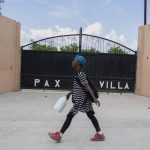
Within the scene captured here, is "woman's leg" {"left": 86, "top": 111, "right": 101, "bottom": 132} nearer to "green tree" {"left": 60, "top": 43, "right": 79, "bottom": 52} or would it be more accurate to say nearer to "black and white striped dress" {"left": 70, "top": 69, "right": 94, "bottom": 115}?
"black and white striped dress" {"left": 70, "top": 69, "right": 94, "bottom": 115}

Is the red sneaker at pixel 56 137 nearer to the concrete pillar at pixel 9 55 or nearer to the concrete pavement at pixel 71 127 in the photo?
the concrete pavement at pixel 71 127

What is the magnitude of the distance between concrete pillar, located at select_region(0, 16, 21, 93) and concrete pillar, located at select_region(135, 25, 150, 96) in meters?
5.27

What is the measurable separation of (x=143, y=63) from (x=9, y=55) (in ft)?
18.8

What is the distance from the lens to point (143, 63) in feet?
65.1

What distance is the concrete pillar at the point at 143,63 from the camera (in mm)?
19359

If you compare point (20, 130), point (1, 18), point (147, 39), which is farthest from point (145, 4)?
point (20, 130)

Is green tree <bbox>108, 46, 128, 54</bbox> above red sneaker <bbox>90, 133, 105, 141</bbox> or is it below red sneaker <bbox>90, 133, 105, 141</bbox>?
above

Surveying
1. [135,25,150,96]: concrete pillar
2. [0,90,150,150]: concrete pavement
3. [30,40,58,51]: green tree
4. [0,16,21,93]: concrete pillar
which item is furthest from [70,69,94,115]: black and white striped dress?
[30,40,58,51]: green tree

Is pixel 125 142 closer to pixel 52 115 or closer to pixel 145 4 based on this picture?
pixel 52 115

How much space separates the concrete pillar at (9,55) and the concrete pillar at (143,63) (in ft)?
17.3

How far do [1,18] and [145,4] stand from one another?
1226 centimetres

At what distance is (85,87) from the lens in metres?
8.18

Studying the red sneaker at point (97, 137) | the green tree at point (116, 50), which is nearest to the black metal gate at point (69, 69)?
the green tree at point (116, 50)

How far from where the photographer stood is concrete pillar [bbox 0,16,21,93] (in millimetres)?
18391
